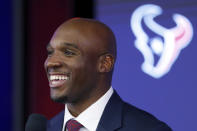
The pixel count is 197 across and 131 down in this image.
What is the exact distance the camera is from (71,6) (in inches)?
129

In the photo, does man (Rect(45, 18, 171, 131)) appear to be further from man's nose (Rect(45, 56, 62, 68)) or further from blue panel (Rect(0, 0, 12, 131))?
blue panel (Rect(0, 0, 12, 131))

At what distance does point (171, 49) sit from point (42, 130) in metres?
1.43

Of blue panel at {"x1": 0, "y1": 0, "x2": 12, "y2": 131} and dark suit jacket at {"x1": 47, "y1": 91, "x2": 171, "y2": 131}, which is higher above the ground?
dark suit jacket at {"x1": 47, "y1": 91, "x2": 171, "y2": 131}

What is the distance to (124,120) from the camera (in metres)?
1.47

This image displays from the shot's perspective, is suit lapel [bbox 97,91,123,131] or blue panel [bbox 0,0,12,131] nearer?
suit lapel [bbox 97,91,123,131]

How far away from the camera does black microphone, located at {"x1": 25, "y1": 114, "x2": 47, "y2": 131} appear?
147cm

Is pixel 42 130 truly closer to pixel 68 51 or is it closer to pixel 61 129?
pixel 61 129

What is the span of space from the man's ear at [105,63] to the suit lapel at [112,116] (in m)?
0.08

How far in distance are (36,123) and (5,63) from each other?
1.98m

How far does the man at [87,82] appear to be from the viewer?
145 cm

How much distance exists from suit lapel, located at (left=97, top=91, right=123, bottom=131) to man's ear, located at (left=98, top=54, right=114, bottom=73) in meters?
0.08

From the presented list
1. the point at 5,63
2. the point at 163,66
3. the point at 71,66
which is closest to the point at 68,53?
the point at 71,66

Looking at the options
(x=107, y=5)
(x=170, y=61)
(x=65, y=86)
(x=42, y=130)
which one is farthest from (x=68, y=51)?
(x=107, y=5)

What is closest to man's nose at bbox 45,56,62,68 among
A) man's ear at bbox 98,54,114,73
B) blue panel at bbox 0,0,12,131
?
man's ear at bbox 98,54,114,73
